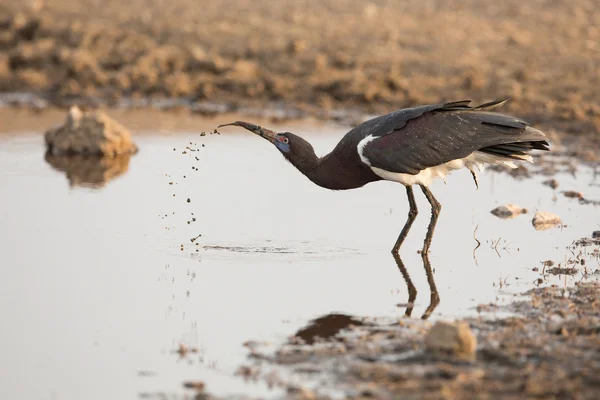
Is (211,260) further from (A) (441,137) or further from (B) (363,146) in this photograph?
(A) (441,137)

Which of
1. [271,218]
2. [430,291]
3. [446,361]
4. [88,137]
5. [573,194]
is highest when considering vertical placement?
[88,137]

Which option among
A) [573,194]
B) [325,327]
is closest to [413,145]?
[325,327]

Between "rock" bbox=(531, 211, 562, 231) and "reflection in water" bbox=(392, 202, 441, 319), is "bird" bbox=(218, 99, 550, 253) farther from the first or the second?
"rock" bbox=(531, 211, 562, 231)

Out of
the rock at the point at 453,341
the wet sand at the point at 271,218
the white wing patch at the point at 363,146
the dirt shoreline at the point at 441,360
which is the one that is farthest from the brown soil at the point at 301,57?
the rock at the point at 453,341

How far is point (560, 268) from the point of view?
988cm

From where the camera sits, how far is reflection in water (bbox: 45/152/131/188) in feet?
45.6

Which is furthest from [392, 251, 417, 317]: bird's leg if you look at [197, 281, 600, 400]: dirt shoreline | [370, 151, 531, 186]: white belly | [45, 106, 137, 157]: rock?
[45, 106, 137, 157]: rock

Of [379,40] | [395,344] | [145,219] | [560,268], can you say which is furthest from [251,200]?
[379,40]

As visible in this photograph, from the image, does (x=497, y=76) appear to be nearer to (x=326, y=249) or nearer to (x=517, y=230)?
(x=517, y=230)

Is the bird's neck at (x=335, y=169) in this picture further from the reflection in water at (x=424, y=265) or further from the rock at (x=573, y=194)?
the rock at (x=573, y=194)

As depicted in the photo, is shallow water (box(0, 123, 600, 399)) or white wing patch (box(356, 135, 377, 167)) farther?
white wing patch (box(356, 135, 377, 167))

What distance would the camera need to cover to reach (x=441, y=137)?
10172 mm

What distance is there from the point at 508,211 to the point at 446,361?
534 cm

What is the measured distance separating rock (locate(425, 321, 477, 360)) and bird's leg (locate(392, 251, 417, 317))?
1359mm
